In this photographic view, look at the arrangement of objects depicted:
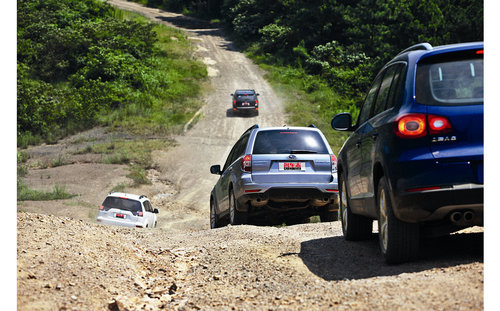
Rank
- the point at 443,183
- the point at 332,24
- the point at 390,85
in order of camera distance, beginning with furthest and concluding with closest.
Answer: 1. the point at 332,24
2. the point at 390,85
3. the point at 443,183

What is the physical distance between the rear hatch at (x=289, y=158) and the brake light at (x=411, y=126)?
20.3 feet

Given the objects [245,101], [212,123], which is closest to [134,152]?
[212,123]

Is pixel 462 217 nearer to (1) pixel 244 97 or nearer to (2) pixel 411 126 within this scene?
(2) pixel 411 126

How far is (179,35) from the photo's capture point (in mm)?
74062

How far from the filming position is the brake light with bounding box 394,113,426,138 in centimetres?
592

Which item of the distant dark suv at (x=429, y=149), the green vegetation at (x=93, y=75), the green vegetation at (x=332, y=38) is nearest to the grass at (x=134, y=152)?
the green vegetation at (x=93, y=75)

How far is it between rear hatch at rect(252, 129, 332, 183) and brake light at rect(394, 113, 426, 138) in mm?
6177

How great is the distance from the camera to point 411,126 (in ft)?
19.6

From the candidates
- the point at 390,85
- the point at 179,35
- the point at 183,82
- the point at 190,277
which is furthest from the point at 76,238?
the point at 179,35

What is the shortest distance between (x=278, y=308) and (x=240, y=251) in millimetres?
3161

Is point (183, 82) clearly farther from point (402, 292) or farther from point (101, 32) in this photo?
point (402, 292)

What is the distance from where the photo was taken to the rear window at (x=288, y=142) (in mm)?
12336

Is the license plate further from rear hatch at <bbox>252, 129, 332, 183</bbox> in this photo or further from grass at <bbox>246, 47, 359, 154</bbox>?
grass at <bbox>246, 47, 359, 154</bbox>

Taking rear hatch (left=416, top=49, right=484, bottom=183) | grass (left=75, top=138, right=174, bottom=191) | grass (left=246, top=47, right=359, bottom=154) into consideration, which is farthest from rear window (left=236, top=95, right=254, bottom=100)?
rear hatch (left=416, top=49, right=484, bottom=183)
